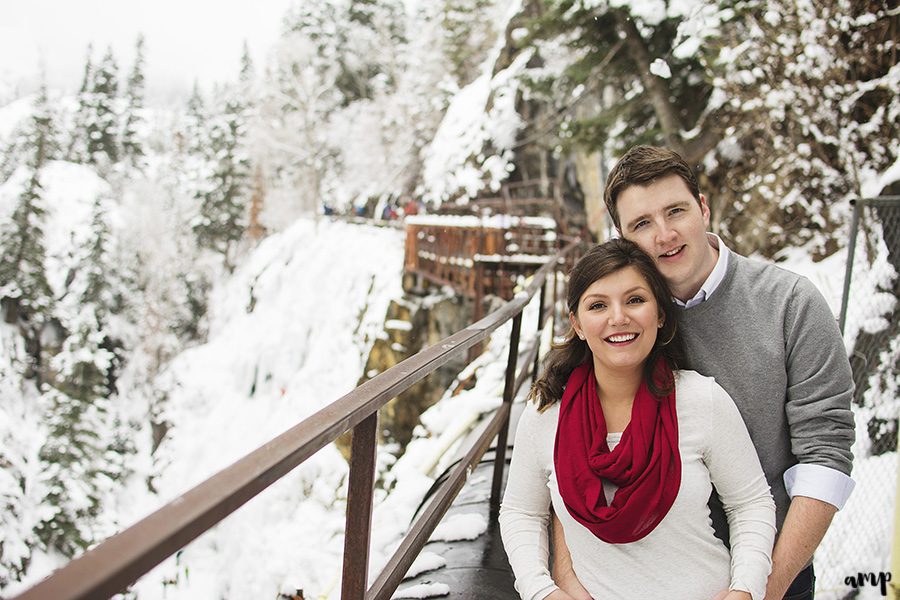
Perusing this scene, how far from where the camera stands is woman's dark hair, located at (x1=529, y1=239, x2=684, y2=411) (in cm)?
162

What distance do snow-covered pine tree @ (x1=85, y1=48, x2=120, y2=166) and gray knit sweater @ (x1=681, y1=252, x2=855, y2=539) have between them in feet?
215


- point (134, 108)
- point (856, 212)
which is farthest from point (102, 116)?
point (856, 212)

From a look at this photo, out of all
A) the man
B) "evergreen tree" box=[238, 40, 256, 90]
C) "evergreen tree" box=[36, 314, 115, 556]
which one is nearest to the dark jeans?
the man

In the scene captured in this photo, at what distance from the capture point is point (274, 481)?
3.15 ft

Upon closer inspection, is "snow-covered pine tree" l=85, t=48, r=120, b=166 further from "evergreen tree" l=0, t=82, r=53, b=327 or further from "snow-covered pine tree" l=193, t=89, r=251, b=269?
"evergreen tree" l=0, t=82, r=53, b=327

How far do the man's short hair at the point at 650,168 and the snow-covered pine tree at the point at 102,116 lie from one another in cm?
6530

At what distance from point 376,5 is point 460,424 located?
50.4m

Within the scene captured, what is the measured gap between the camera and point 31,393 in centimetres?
3525

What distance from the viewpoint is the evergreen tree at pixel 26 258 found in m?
33.2

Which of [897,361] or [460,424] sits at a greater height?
[897,361]

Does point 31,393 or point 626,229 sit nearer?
point 626,229

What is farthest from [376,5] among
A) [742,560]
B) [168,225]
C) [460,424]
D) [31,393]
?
[742,560]

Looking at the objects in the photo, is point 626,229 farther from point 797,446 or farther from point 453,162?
point 453,162

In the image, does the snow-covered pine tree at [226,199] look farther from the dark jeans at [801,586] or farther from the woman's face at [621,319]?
the dark jeans at [801,586]
